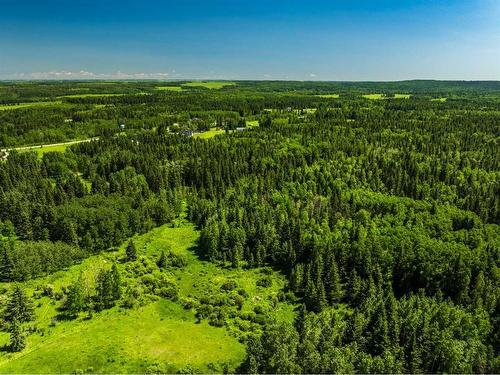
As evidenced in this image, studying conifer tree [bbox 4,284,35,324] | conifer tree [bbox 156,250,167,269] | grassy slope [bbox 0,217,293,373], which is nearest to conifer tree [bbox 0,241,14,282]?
grassy slope [bbox 0,217,293,373]

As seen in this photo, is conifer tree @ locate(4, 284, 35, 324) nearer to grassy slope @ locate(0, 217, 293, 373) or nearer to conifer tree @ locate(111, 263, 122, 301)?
grassy slope @ locate(0, 217, 293, 373)

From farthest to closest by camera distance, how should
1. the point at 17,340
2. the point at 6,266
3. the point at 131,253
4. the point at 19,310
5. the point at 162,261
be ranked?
the point at 131,253, the point at 162,261, the point at 6,266, the point at 19,310, the point at 17,340

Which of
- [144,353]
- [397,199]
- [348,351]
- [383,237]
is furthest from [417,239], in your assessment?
[144,353]

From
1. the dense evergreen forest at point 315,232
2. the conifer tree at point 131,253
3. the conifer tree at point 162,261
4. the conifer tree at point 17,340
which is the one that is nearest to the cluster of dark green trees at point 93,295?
the dense evergreen forest at point 315,232

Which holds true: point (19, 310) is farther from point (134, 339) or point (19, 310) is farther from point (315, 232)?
point (315, 232)

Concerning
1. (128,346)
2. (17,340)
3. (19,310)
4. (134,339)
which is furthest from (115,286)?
(17,340)

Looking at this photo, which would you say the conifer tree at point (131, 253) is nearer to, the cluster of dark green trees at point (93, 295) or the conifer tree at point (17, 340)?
the cluster of dark green trees at point (93, 295)

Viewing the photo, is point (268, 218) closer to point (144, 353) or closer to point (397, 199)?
point (397, 199)

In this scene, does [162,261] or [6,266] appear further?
[162,261]
